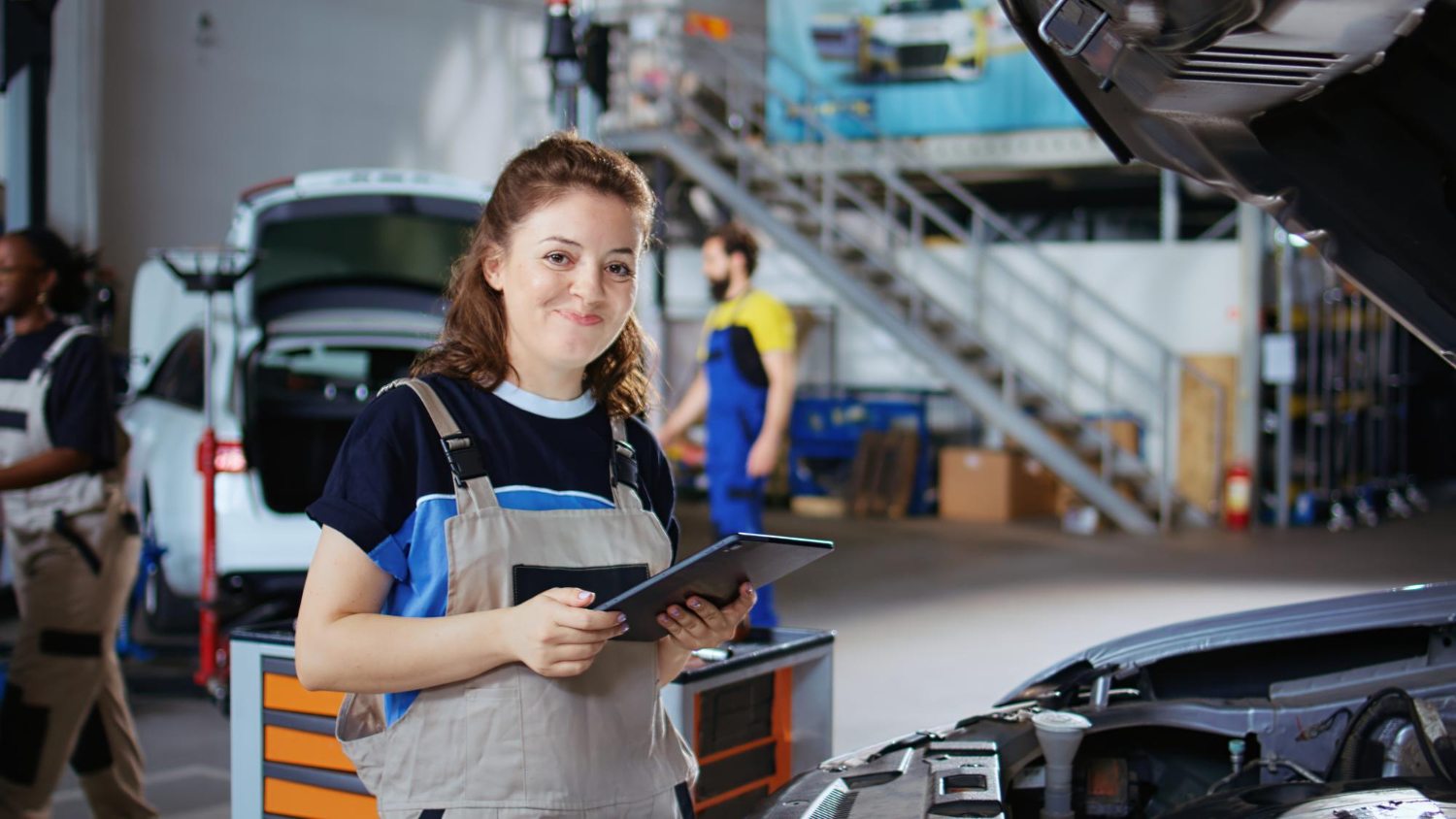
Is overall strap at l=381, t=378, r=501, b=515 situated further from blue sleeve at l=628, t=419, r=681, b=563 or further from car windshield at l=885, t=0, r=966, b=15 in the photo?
car windshield at l=885, t=0, r=966, b=15

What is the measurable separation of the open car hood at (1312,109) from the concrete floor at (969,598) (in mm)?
3285

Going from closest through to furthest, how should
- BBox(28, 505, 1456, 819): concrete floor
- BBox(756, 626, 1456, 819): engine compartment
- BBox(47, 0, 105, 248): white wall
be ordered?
BBox(756, 626, 1456, 819): engine compartment < BBox(28, 505, 1456, 819): concrete floor < BBox(47, 0, 105, 248): white wall

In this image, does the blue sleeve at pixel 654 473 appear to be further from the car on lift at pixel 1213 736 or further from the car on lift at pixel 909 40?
the car on lift at pixel 909 40

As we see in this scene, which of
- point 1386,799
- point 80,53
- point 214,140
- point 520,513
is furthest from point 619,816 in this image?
point 214,140

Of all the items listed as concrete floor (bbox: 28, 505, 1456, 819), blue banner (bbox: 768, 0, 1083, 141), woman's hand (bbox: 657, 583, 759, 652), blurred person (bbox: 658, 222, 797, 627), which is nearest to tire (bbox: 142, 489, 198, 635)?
concrete floor (bbox: 28, 505, 1456, 819)

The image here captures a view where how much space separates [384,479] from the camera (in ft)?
4.75

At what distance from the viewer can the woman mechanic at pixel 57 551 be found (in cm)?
337

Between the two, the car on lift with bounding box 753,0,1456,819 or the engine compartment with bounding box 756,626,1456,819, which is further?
the engine compartment with bounding box 756,626,1456,819

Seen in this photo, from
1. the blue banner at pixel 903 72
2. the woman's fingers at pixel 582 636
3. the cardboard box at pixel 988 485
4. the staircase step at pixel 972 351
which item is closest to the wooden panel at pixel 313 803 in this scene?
the woman's fingers at pixel 582 636

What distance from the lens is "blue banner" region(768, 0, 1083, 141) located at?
1247cm

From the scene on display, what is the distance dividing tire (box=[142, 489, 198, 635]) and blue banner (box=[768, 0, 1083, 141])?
25.8ft

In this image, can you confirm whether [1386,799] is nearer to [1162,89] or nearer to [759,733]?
[1162,89]

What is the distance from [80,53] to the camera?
31.9 ft

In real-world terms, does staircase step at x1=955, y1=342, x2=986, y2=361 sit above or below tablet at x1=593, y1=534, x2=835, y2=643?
above
